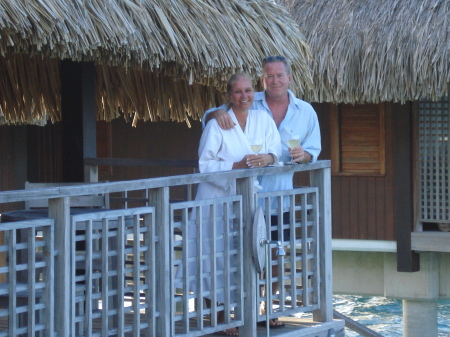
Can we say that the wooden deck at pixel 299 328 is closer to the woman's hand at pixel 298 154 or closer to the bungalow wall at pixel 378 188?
the woman's hand at pixel 298 154

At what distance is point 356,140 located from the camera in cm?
1284

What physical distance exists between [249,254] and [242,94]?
34.7 inches

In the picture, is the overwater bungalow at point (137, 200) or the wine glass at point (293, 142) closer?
the overwater bungalow at point (137, 200)

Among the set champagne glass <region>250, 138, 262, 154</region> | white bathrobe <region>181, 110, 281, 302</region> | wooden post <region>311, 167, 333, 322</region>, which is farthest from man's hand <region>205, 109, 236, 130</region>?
wooden post <region>311, 167, 333, 322</region>

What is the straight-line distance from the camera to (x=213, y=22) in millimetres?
5984

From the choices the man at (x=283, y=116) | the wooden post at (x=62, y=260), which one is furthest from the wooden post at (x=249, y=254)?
the wooden post at (x=62, y=260)

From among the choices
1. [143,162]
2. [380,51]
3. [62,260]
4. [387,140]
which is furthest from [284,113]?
[387,140]

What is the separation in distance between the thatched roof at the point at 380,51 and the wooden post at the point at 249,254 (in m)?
6.68

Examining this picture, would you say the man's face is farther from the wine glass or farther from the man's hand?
the man's hand

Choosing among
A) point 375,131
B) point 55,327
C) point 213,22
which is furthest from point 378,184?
point 55,327

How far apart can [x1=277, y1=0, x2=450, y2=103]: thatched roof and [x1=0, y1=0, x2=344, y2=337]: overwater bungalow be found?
170 inches

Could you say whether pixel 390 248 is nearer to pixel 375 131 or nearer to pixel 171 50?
pixel 375 131

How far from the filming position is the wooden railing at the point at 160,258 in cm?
386

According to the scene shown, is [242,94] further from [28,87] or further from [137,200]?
[28,87]
